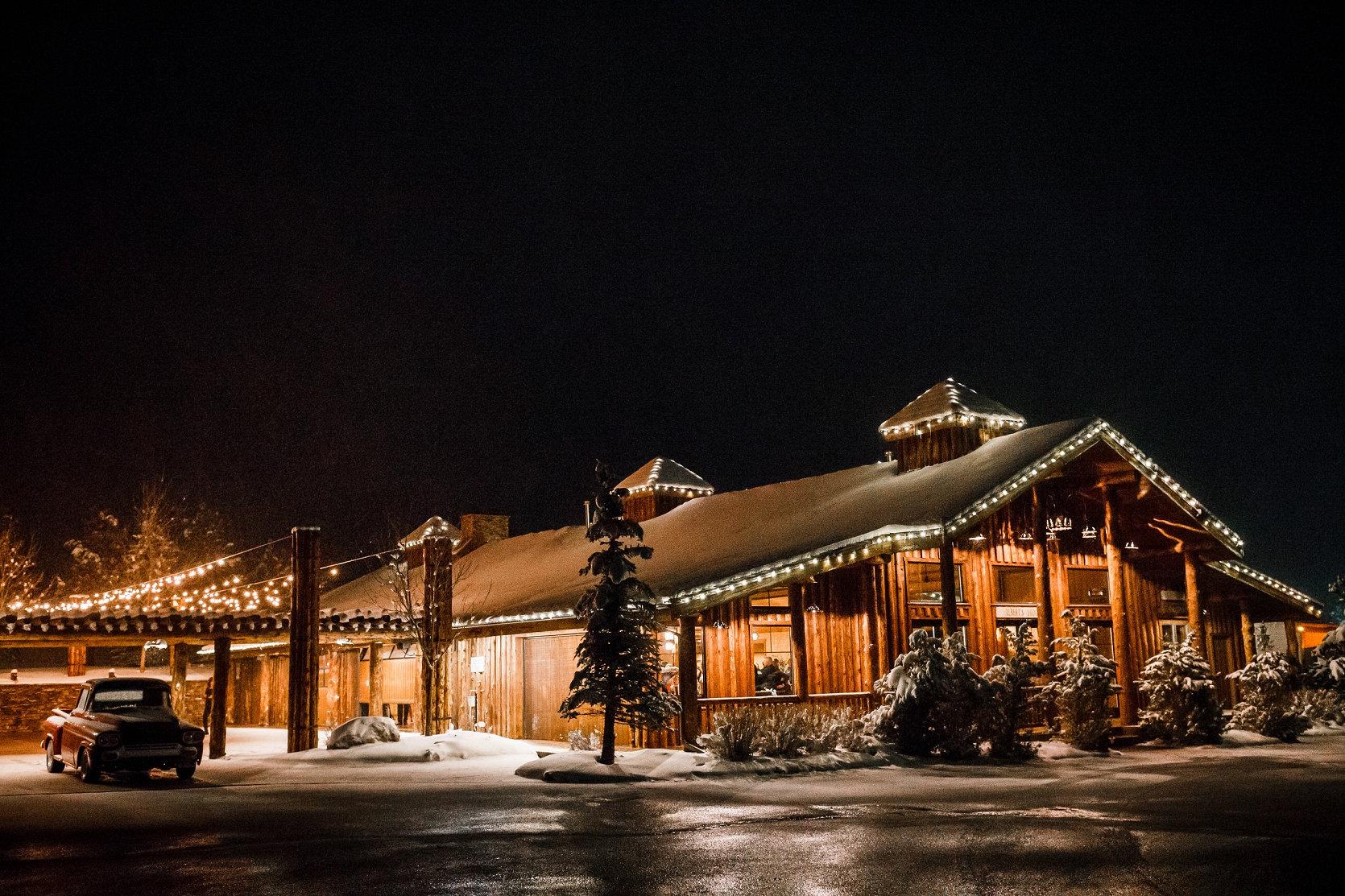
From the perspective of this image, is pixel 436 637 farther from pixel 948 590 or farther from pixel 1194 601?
pixel 1194 601

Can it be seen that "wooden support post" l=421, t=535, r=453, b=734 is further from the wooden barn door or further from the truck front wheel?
the truck front wheel

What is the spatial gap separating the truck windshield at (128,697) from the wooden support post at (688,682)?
9241mm

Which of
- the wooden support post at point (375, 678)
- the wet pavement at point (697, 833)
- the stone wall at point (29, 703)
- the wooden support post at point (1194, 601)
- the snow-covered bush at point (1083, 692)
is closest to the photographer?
the wet pavement at point (697, 833)

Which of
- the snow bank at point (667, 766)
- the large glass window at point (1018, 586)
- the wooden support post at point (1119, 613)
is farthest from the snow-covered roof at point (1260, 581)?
the snow bank at point (667, 766)

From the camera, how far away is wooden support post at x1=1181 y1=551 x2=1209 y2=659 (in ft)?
83.7

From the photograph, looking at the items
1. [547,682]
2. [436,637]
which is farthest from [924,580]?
[436,637]

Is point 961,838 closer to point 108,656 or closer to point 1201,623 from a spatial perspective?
point 1201,623

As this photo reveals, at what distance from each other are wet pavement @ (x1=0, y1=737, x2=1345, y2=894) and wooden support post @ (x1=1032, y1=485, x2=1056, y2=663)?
5.63 m

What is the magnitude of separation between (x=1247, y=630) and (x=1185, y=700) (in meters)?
8.13

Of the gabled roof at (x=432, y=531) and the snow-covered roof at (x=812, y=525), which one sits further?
the gabled roof at (x=432, y=531)

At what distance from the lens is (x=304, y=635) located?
23.4 metres

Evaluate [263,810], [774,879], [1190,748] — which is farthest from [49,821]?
[1190,748]

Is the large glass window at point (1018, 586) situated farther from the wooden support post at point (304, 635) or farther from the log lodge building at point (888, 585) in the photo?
the wooden support post at point (304, 635)

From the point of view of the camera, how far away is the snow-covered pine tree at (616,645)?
19.2 m
